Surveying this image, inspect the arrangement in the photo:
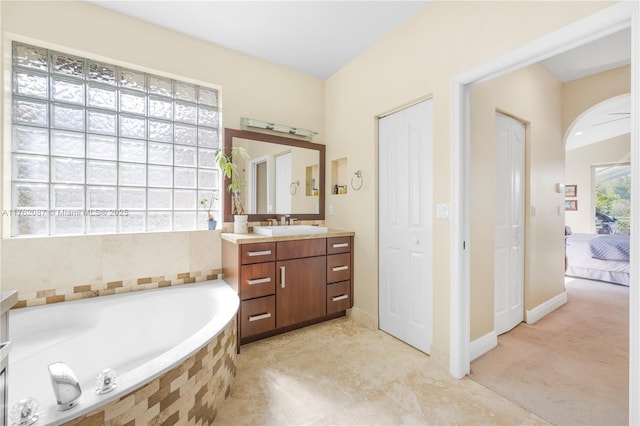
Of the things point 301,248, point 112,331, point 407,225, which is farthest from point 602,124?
point 112,331

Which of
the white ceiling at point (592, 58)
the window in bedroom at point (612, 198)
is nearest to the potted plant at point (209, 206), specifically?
the white ceiling at point (592, 58)

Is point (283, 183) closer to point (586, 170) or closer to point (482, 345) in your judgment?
point (482, 345)

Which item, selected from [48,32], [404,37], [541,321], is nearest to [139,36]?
[48,32]

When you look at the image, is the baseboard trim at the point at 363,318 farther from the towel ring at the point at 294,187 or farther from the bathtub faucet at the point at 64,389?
the bathtub faucet at the point at 64,389

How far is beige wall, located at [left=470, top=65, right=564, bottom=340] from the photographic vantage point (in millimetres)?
2113

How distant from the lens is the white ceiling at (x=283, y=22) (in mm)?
2074

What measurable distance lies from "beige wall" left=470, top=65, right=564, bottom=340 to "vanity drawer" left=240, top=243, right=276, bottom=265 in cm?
162

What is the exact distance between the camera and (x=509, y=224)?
2502 millimetres

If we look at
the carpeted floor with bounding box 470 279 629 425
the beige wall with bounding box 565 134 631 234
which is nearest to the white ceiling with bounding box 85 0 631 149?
the carpeted floor with bounding box 470 279 629 425

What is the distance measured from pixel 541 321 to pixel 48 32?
4.91m

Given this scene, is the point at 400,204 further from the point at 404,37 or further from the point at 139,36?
the point at 139,36

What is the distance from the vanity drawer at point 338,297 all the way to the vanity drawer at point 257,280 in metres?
0.63

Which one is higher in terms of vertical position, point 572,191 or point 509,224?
point 572,191

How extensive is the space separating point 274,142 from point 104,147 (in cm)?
147
